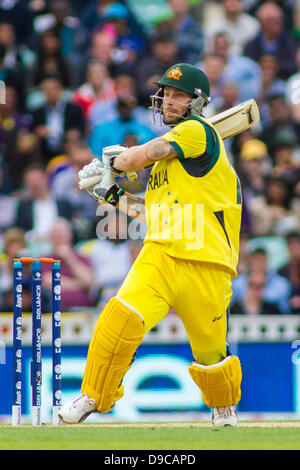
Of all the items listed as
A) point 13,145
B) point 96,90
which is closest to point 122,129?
point 96,90

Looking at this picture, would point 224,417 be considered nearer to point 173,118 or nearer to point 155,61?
point 173,118

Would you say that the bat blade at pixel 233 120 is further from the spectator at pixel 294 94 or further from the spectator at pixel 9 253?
the spectator at pixel 294 94

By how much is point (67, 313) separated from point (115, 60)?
4101 mm

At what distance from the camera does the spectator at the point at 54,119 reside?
11.0 metres

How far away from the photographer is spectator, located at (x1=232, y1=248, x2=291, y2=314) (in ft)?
29.9

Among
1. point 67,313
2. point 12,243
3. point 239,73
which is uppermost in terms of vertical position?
point 239,73

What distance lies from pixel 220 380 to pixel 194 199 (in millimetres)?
1080

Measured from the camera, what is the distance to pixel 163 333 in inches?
328

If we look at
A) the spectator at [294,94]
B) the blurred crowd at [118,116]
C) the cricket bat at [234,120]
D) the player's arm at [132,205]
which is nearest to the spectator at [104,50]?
the blurred crowd at [118,116]

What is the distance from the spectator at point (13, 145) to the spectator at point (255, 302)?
2.92 meters

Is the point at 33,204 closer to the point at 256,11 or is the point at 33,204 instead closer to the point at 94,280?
the point at 94,280

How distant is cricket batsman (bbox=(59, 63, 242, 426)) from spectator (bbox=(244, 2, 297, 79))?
243 inches

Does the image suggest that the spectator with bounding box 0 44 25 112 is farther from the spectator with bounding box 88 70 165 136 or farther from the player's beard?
the player's beard
